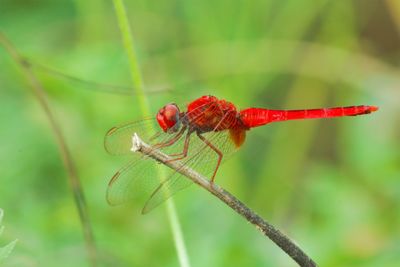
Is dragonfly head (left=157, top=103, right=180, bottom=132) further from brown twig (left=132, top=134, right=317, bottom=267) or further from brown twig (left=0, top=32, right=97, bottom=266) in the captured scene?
brown twig (left=132, top=134, right=317, bottom=267)

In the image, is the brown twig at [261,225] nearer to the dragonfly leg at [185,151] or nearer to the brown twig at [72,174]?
the dragonfly leg at [185,151]

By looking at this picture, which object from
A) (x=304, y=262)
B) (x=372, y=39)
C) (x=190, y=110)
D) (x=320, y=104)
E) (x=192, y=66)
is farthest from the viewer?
(x=372, y=39)

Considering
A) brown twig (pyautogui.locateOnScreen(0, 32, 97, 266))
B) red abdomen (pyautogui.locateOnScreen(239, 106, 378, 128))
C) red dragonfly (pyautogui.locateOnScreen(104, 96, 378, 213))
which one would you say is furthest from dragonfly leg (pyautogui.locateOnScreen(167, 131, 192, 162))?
brown twig (pyautogui.locateOnScreen(0, 32, 97, 266))

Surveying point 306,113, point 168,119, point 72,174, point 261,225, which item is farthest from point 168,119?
point 261,225

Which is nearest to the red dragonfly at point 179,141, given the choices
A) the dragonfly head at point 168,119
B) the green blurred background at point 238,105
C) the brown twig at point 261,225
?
the dragonfly head at point 168,119

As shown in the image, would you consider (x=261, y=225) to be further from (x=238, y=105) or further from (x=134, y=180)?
(x=238, y=105)

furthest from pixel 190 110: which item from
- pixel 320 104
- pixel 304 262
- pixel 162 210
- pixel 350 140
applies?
pixel 320 104

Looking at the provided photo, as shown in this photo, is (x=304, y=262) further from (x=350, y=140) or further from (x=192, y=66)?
(x=192, y=66)
